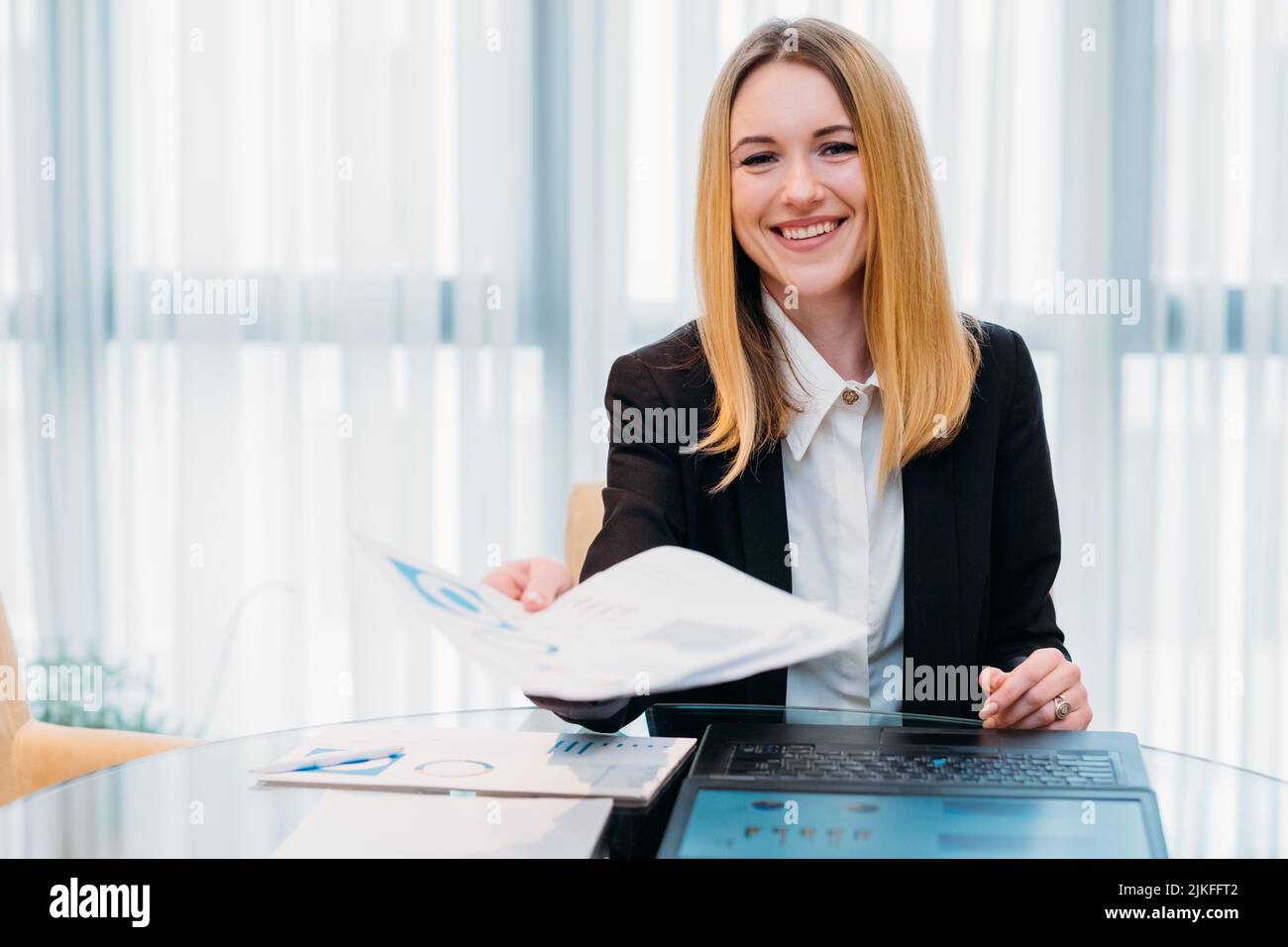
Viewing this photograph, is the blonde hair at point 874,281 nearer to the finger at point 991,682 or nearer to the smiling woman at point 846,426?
the smiling woman at point 846,426

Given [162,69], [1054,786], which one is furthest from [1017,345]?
[162,69]

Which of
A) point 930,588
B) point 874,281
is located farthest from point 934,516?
point 874,281

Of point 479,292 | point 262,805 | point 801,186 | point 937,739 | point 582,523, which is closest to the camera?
point 262,805

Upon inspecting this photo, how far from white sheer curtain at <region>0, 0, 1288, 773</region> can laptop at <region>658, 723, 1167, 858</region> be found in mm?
1764

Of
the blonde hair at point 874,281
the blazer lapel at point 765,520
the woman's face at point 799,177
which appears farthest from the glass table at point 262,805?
the woman's face at point 799,177

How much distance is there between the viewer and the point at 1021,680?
1.14 metres

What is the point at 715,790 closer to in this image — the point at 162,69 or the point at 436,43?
the point at 436,43

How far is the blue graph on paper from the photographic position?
83cm

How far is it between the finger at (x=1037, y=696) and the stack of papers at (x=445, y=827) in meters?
0.45

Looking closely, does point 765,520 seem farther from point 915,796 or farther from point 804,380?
point 915,796

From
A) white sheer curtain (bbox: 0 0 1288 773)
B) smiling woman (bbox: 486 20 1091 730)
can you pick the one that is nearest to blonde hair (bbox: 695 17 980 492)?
smiling woman (bbox: 486 20 1091 730)

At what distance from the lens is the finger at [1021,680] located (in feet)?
3.71

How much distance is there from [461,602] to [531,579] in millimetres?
255

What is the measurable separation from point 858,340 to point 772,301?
0.12m
